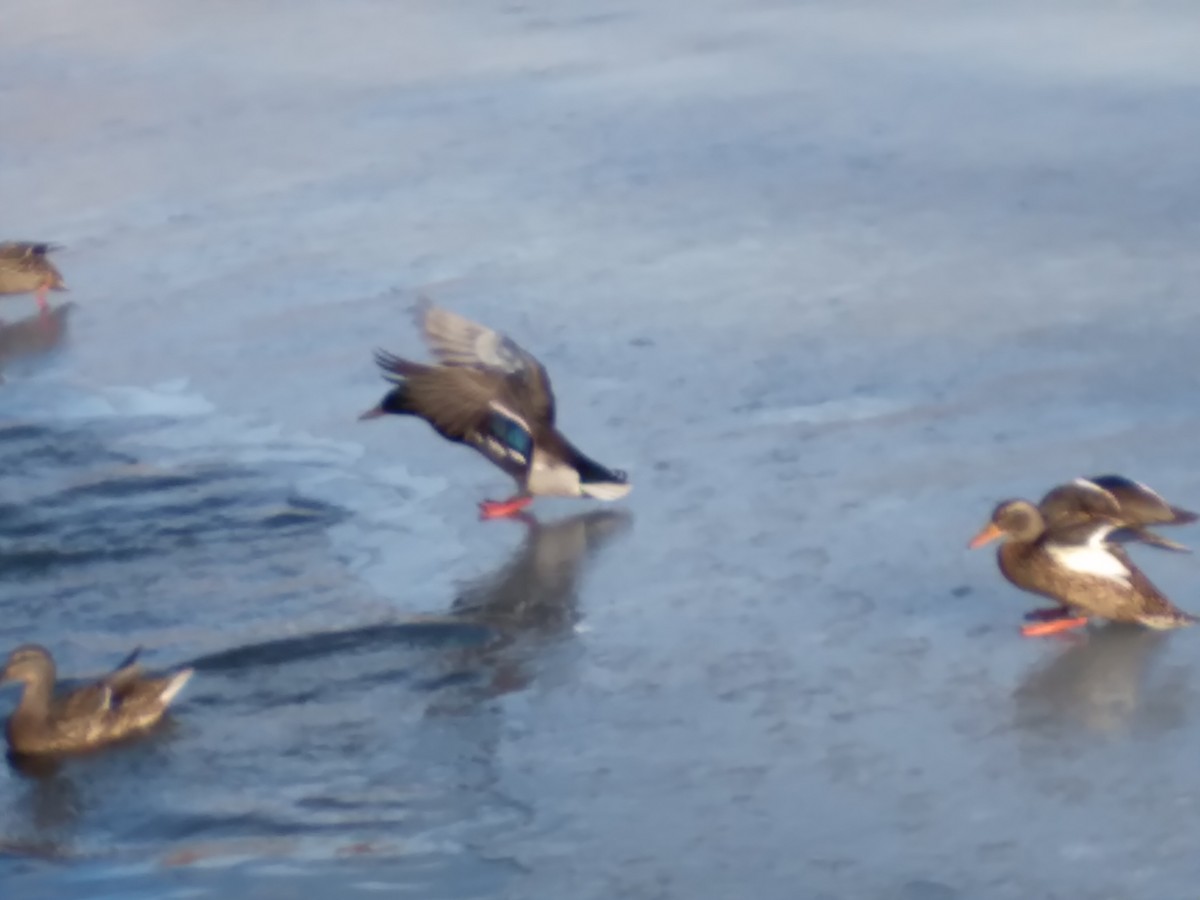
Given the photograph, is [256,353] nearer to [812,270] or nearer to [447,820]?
[812,270]

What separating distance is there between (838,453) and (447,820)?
2.61m

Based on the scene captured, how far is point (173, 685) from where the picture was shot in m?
5.72

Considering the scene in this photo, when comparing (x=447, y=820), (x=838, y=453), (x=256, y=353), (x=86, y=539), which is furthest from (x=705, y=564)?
(x=256, y=353)

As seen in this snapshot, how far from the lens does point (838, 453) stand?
7.26 metres

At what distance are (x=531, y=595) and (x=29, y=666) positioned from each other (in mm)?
1513

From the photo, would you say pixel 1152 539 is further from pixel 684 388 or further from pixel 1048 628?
pixel 684 388

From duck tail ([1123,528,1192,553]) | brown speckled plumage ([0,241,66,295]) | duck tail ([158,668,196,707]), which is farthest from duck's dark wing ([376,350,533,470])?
brown speckled plumage ([0,241,66,295])

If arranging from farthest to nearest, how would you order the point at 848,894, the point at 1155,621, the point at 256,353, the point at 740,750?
the point at 256,353 < the point at 1155,621 < the point at 740,750 < the point at 848,894

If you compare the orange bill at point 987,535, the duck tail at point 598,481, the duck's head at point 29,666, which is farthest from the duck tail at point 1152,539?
the duck's head at point 29,666

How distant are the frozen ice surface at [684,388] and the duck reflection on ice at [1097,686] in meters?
0.02

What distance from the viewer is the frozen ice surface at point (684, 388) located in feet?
16.4

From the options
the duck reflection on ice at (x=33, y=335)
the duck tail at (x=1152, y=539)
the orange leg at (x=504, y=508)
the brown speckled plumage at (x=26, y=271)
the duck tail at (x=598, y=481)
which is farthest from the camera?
the brown speckled plumage at (x=26, y=271)

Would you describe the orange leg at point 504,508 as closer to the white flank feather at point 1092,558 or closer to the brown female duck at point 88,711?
the brown female duck at point 88,711

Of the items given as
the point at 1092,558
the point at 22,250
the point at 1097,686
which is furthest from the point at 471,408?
the point at 22,250
